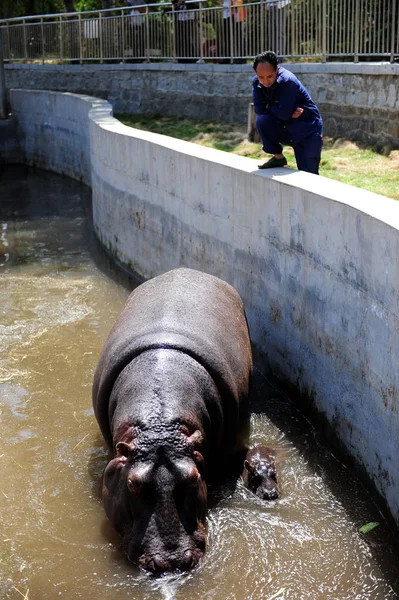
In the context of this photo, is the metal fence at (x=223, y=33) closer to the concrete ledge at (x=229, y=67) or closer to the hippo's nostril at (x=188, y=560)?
the concrete ledge at (x=229, y=67)

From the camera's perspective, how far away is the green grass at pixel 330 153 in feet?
36.1

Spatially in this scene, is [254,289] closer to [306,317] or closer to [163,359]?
[306,317]

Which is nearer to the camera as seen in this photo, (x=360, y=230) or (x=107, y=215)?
(x=360, y=230)

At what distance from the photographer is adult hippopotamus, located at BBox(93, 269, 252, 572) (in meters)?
5.41

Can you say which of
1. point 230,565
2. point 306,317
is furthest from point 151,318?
point 230,565

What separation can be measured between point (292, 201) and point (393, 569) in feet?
10.5

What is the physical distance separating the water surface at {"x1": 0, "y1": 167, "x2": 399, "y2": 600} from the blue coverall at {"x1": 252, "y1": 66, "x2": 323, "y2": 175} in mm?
2237

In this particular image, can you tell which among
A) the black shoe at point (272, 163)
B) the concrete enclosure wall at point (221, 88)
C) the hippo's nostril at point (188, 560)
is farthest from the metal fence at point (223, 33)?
the hippo's nostril at point (188, 560)

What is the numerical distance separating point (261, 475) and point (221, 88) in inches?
508

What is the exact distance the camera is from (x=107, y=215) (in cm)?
1350

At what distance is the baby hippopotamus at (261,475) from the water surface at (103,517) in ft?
0.23

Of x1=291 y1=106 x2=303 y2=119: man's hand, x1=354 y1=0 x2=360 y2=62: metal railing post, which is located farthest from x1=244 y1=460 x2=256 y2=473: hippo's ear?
x1=354 y1=0 x2=360 y2=62: metal railing post

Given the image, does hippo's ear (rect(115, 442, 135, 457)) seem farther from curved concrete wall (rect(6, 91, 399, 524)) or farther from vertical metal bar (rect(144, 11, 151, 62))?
vertical metal bar (rect(144, 11, 151, 62))

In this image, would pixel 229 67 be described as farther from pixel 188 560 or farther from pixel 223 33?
pixel 188 560
